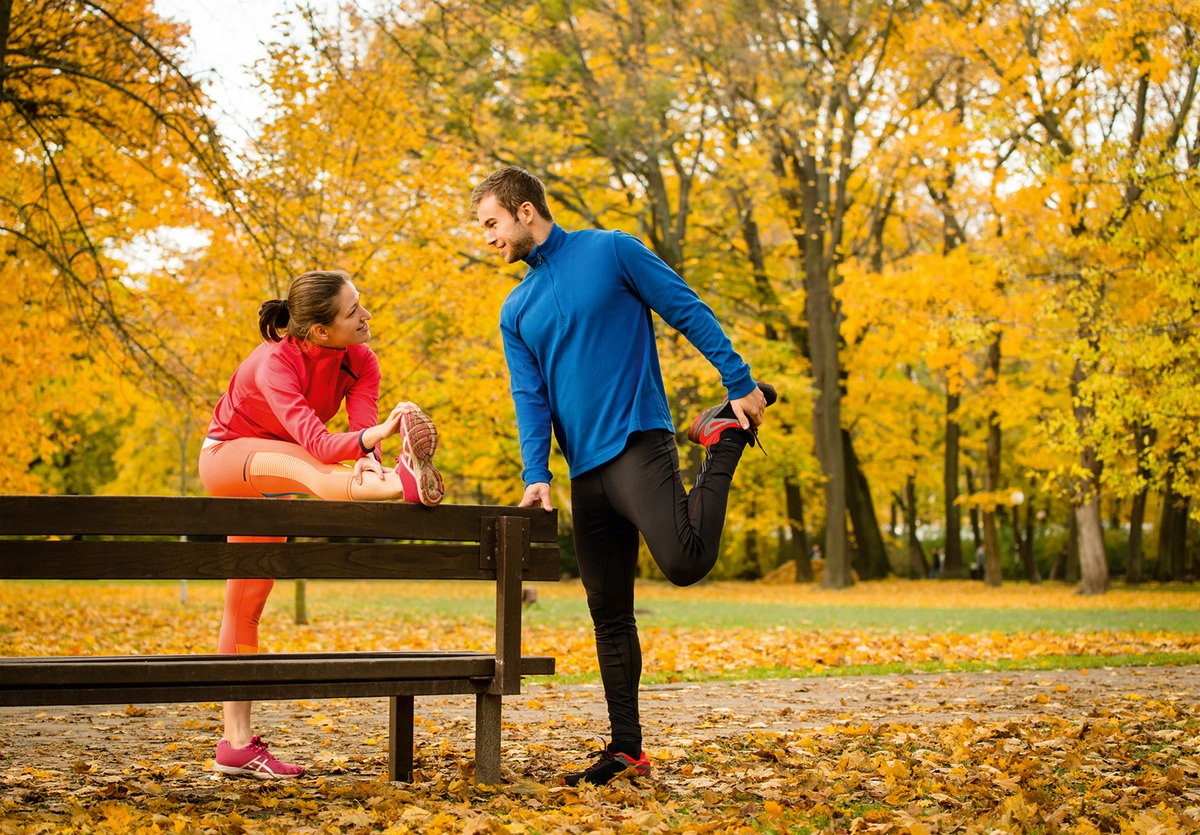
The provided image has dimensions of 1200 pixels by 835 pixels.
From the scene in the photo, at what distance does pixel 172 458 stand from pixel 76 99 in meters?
26.4

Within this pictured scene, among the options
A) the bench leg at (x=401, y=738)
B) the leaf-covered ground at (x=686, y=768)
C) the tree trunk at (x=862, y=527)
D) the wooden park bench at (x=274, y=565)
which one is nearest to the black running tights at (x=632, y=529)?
the wooden park bench at (x=274, y=565)

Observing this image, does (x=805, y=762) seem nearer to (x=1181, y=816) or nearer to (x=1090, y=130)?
(x=1181, y=816)

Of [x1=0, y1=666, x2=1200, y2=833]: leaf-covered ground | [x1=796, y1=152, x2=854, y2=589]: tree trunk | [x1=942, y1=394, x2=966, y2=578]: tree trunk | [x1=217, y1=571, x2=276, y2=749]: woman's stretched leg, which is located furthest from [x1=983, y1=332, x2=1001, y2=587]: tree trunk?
[x1=217, y1=571, x2=276, y2=749]: woman's stretched leg

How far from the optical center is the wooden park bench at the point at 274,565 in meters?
3.45

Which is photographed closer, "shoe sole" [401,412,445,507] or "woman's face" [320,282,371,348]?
"shoe sole" [401,412,445,507]

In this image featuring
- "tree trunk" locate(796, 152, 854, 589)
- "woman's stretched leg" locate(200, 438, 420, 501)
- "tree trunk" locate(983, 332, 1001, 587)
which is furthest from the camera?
"tree trunk" locate(983, 332, 1001, 587)

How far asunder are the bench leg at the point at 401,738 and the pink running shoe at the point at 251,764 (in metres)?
0.38

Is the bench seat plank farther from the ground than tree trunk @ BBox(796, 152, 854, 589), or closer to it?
closer to it

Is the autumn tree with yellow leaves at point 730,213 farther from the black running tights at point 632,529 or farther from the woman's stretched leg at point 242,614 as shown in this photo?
the black running tights at point 632,529

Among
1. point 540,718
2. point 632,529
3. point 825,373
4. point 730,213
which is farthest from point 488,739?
point 730,213

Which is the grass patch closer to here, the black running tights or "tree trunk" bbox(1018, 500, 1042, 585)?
the black running tights

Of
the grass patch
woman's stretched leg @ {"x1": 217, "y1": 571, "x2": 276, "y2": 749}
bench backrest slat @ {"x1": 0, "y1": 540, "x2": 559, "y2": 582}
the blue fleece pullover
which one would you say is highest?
the blue fleece pullover

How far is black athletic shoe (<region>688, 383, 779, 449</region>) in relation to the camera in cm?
419

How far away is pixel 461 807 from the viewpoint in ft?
12.3
